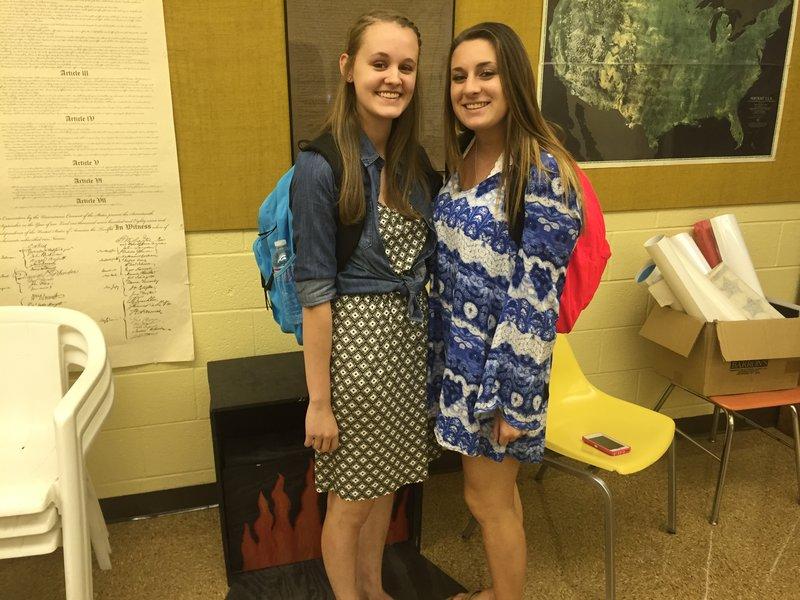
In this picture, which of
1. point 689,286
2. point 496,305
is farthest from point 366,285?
point 689,286

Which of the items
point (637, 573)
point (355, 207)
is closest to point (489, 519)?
point (637, 573)

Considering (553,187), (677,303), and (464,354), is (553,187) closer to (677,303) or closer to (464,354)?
(464,354)

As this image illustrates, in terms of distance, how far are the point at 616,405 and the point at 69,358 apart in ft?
5.50

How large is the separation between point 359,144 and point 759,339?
1.53 metres

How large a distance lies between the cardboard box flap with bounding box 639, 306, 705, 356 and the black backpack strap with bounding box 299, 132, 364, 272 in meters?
1.33

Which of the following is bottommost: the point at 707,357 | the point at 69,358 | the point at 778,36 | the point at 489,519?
the point at 489,519

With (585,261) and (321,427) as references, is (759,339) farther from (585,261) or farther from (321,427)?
(321,427)

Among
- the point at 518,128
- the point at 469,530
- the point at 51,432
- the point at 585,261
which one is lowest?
the point at 469,530

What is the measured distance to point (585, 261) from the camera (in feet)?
4.56

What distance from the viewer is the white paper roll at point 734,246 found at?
229cm

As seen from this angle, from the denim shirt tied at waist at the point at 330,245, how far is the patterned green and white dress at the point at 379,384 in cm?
2

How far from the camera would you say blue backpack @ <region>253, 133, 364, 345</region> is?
1.33 m

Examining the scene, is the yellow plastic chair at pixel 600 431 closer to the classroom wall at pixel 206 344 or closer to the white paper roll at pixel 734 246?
the classroom wall at pixel 206 344

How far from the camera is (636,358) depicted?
8.45ft
